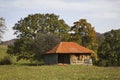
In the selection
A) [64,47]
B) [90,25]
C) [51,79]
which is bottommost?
[51,79]

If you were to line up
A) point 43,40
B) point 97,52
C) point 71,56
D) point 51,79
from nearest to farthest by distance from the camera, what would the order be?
point 51,79
point 71,56
point 43,40
point 97,52

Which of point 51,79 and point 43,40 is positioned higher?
point 43,40

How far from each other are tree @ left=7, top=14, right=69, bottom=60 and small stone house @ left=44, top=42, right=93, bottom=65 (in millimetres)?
10412

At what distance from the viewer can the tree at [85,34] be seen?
74.9m

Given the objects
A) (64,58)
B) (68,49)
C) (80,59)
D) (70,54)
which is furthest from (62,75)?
(64,58)

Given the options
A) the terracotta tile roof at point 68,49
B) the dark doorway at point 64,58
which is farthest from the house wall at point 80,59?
the terracotta tile roof at point 68,49

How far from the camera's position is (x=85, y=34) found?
75.9m

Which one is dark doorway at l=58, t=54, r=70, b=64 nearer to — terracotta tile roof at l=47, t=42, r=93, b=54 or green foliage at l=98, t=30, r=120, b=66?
terracotta tile roof at l=47, t=42, r=93, b=54

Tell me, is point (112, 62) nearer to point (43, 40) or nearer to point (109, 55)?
point (109, 55)

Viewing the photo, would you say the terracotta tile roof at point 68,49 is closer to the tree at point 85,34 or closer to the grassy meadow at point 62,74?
the tree at point 85,34

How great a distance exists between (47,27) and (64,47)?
15518 mm

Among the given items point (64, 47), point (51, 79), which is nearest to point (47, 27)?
point (64, 47)

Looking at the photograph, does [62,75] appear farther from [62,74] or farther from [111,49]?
[111,49]

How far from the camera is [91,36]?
2940 inches
